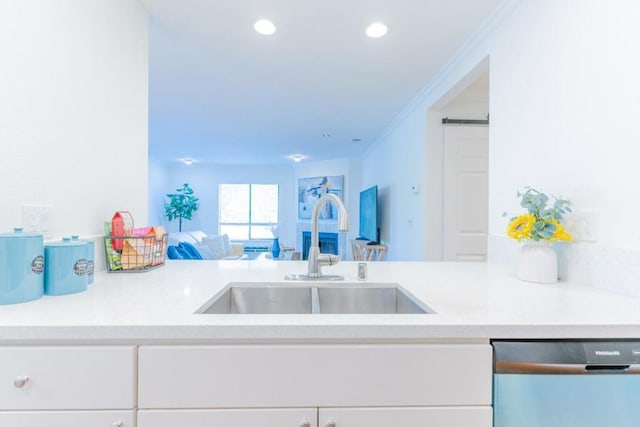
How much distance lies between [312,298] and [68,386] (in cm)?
76

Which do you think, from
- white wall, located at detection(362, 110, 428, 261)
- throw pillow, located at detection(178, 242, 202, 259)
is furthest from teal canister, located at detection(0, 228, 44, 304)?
Result: throw pillow, located at detection(178, 242, 202, 259)

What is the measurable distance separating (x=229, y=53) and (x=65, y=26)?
1274 millimetres

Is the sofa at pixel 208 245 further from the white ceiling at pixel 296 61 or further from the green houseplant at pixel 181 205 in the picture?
the white ceiling at pixel 296 61

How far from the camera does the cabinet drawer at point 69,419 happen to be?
75 cm

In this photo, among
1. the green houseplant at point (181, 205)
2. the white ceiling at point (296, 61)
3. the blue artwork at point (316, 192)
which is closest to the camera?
the white ceiling at point (296, 61)

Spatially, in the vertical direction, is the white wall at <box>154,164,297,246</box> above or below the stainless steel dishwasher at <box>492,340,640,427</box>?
above

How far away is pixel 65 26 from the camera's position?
4.11ft

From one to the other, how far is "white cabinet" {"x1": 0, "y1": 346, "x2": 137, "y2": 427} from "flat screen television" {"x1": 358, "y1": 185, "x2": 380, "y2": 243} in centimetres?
428

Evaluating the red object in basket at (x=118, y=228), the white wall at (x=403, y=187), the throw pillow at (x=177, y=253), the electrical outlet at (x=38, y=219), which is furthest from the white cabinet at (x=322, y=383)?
the throw pillow at (x=177, y=253)

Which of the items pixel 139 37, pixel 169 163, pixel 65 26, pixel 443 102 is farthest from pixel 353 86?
pixel 169 163

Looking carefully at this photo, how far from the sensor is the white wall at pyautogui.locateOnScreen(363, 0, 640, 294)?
109 cm

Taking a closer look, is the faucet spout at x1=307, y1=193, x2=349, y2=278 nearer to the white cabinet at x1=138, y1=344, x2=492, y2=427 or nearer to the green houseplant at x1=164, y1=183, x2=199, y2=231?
the white cabinet at x1=138, y1=344, x2=492, y2=427

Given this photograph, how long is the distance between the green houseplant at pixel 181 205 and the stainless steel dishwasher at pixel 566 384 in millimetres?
7397

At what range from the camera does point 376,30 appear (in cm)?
208
